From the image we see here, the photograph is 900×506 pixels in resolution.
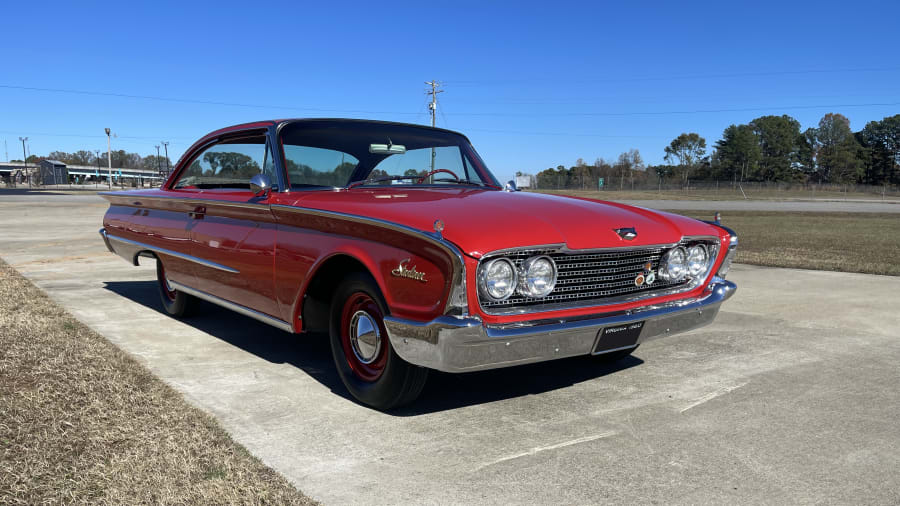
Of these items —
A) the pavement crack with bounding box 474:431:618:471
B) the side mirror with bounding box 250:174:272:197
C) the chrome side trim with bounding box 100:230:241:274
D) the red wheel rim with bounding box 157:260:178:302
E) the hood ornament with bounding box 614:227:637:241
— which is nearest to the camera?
the pavement crack with bounding box 474:431:618:471

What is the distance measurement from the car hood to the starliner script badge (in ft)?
0.57

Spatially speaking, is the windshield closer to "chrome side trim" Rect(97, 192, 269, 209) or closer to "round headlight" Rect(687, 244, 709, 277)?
"chrome side trim" Rect(97, 192, 269, 209)

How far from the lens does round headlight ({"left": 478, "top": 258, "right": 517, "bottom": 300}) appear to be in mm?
2785

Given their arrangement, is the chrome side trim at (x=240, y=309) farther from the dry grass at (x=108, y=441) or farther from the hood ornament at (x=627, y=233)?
the hood ornament at (x=627, y=233)

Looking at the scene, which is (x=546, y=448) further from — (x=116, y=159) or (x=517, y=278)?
(x=116, y=159)

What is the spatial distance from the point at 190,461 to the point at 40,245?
10.3 metres

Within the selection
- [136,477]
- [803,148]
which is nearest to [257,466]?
[136,477]

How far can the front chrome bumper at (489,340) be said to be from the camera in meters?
2.71

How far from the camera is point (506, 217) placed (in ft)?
9.99

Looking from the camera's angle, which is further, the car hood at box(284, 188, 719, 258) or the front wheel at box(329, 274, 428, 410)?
the front wheel at box(329, 274, 428, 410)

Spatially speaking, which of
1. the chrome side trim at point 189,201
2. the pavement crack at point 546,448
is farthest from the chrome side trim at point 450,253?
the chrome side trim at point 189,201

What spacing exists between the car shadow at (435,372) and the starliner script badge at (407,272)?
0.77 m

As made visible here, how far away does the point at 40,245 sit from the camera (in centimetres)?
1105

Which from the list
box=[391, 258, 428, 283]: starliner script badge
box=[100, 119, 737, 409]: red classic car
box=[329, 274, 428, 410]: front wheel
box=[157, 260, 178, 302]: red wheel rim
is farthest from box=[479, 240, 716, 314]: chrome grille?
box=[157, 260, 178, 302]: red wheel rim
